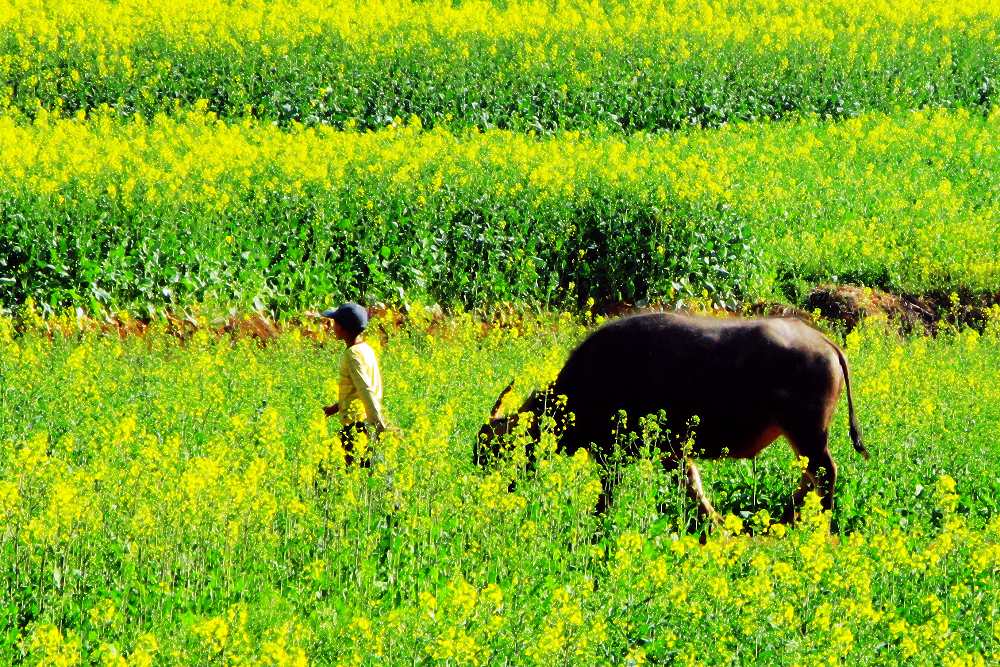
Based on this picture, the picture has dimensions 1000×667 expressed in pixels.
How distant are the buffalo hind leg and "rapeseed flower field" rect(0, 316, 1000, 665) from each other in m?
0.20

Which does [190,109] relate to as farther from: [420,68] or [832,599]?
[832,599]

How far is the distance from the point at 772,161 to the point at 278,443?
41.6 ft

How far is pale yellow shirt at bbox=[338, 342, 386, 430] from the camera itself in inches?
352

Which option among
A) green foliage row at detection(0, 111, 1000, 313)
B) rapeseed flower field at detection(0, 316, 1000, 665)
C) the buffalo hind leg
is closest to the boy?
rapeseed flower field at detection(0, 316, 1000, 665)

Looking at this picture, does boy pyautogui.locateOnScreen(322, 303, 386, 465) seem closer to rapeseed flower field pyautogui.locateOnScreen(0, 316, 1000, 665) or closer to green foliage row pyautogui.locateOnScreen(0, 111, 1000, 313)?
rapeseed flower field pyautogui.locateOnScreen(0, 316, 1000, 665)

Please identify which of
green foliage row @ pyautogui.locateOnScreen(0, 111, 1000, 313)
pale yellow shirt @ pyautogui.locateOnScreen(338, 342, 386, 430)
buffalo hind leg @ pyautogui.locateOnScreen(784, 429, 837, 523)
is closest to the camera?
pale yellow shirt @ pyautogui.locateOnScreen(338, 342, 386, 430)

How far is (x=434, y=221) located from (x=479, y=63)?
7305 mm

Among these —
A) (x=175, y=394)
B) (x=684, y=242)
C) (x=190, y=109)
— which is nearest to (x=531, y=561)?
(x=175, y=394)

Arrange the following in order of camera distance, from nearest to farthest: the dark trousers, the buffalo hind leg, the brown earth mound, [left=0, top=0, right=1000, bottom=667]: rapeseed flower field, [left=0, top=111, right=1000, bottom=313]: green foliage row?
[left=0, top=0, right=1000, bottom=667]: rapeseed flower field → the dark trousers → the buffalo hind leg → [left=0, top=111, right=1000, bottom=313]: green foliage row → the brown earth mound

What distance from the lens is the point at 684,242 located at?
54.4 feet

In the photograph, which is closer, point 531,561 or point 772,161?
point 531,561

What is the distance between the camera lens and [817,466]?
9.22 m

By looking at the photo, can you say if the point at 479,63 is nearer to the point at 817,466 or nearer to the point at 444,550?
the point at 817,466

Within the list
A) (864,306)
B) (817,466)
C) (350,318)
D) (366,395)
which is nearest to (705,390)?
(817,466)
